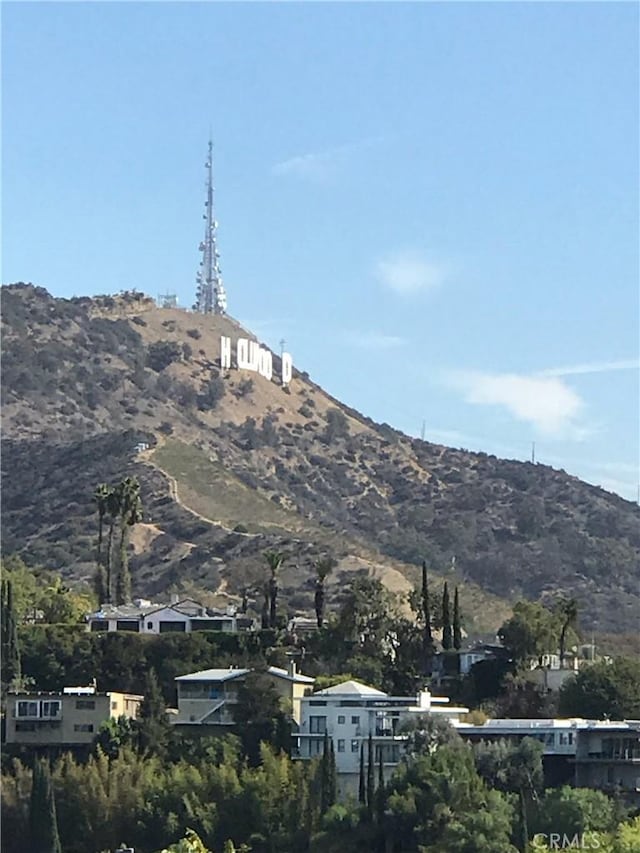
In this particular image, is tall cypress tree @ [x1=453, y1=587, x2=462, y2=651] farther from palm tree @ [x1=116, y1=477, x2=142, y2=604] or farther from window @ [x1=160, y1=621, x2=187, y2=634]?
palm tree @ [x1=116, y1=477, x2=142, y2=604]

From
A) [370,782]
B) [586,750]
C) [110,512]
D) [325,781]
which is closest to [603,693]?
[586,750]

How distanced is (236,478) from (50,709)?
2790 inches

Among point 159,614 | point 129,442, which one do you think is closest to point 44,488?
point 129,442

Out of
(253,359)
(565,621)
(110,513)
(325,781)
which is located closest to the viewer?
(325,781)

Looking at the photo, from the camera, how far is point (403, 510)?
172875 mm

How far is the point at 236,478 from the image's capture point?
15688cm

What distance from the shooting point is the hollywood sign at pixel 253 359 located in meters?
183

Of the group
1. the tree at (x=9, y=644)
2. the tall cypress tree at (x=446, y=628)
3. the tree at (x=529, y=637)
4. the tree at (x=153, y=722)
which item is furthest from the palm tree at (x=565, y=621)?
the tree at (x=9, y=644)

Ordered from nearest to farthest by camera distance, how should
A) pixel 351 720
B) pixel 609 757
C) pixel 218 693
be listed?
pixel 609 757 < pixel 351 720 < pixel 218 693

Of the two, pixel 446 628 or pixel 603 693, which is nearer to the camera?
pixel 603 693

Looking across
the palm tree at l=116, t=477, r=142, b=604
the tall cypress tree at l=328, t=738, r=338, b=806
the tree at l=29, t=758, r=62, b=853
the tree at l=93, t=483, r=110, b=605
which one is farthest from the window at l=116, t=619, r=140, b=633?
the tree at l=29, t=758, r=62, b=853

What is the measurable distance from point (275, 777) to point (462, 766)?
21.4ft

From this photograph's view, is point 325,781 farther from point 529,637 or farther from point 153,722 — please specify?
point 529,637

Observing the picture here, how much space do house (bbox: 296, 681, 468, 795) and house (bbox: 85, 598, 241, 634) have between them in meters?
12.1
